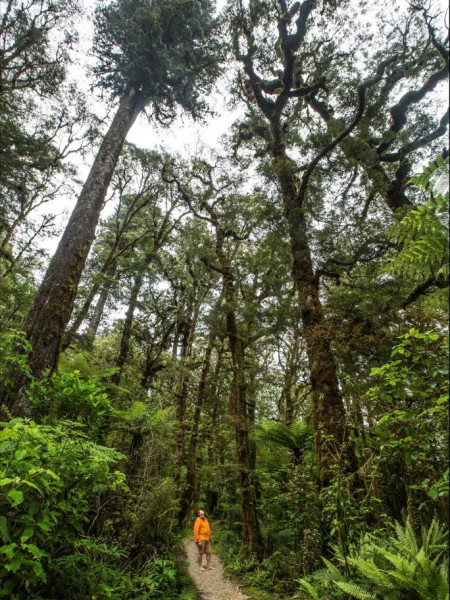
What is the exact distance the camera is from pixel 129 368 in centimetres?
1491

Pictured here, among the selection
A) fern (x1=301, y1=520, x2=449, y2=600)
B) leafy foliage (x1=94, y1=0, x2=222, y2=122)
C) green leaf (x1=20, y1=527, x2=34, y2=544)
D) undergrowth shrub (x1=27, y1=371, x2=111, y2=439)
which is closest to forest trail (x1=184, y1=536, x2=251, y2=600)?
fern (x1=301, y1=520, x2=449, y2=600)

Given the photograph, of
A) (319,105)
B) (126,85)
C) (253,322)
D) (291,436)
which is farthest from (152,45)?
(291,436)

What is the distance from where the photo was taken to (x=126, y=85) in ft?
29.2

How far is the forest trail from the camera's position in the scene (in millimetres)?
6132

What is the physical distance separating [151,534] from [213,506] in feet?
46.8

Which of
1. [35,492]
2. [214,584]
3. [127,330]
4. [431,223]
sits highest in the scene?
[127,330]

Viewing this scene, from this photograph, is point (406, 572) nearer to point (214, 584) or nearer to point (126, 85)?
point (214, 584)

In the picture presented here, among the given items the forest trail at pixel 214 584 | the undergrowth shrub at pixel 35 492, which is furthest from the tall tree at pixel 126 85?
the forest trail at pixel 214 584

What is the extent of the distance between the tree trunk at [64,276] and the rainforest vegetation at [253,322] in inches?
1.3

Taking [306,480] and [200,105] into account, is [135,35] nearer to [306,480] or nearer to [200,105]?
[200,105]

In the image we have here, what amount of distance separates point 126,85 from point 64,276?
21.7 ft

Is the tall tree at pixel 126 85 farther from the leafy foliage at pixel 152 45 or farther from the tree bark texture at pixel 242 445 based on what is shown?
the tree bark texture at pixel 242 445

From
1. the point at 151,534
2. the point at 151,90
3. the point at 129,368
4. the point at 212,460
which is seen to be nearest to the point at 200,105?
the point at 151,90

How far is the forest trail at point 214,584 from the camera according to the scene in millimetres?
6132
